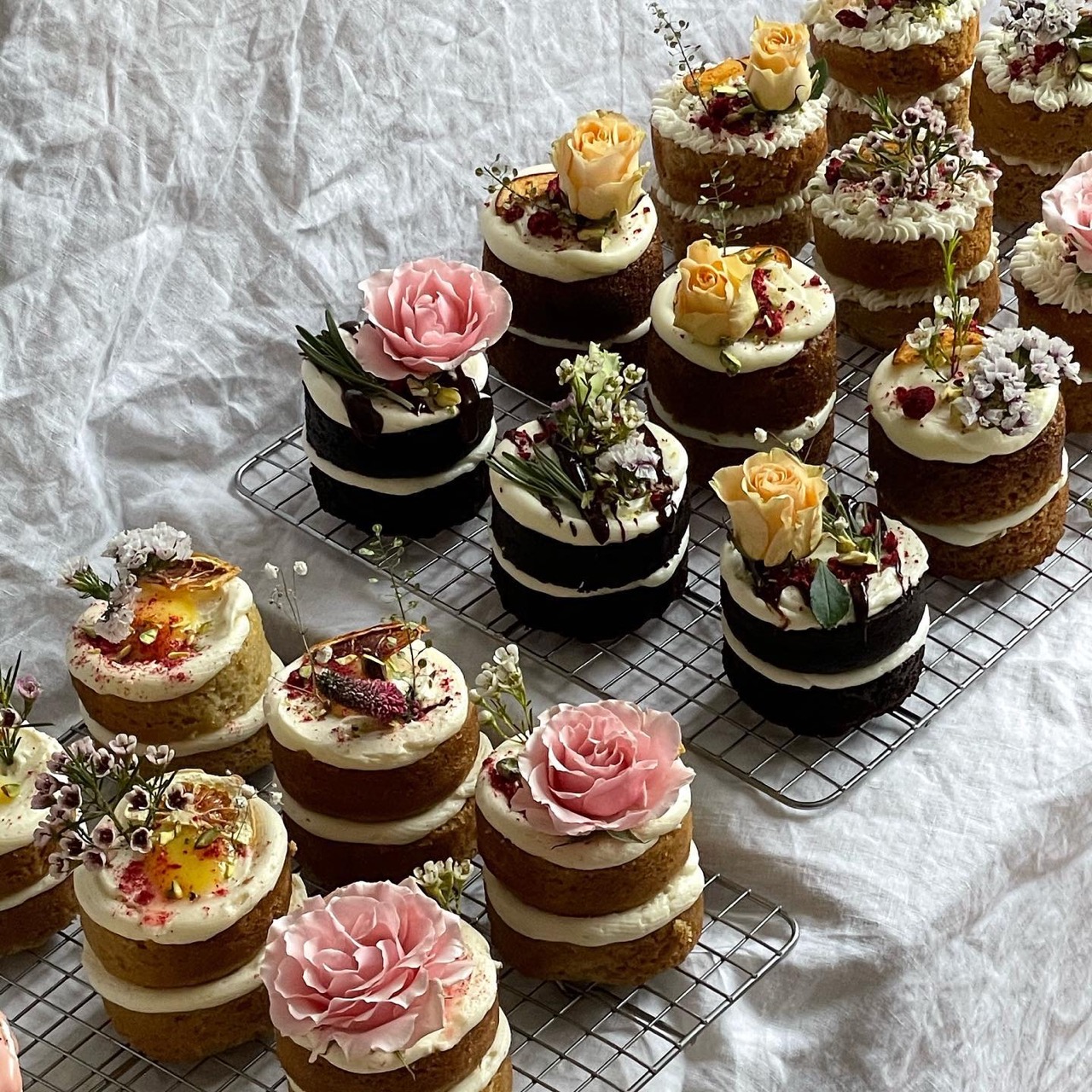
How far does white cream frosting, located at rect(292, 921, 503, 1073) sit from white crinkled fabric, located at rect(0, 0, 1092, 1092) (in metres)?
0.32

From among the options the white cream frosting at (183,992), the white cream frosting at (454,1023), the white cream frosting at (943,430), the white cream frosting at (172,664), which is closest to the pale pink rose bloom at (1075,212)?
the white cream frosting at (943,430)

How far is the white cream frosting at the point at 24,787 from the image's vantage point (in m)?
2.08

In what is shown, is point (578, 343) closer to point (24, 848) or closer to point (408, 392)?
point (408, 392)

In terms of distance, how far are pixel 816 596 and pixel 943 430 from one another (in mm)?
339

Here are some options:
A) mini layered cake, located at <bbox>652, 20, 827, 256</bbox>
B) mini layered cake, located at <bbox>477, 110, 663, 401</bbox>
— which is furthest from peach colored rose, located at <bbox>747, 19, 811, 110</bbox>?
mini layered cake, located at <bbox>477, 110, 663, 401</bbox>

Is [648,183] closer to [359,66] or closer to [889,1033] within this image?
[359,66]

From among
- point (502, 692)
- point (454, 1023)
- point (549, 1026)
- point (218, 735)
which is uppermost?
point (502, 692)

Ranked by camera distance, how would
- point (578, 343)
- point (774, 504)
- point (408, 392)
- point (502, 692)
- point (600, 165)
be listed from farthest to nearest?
point (578, 343) < point (600, 165) < point (408, 392) < point (774, 504) < point (502, 692)

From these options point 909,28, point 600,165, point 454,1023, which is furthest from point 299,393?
point 454,1023

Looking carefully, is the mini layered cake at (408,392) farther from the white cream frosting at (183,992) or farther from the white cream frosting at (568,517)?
the white cream frosting at (183,992)

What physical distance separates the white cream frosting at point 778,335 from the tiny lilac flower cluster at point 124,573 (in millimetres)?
684

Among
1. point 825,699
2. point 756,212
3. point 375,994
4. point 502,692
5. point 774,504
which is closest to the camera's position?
point 375,994

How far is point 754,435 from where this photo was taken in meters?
2.56

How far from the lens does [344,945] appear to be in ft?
5.84
